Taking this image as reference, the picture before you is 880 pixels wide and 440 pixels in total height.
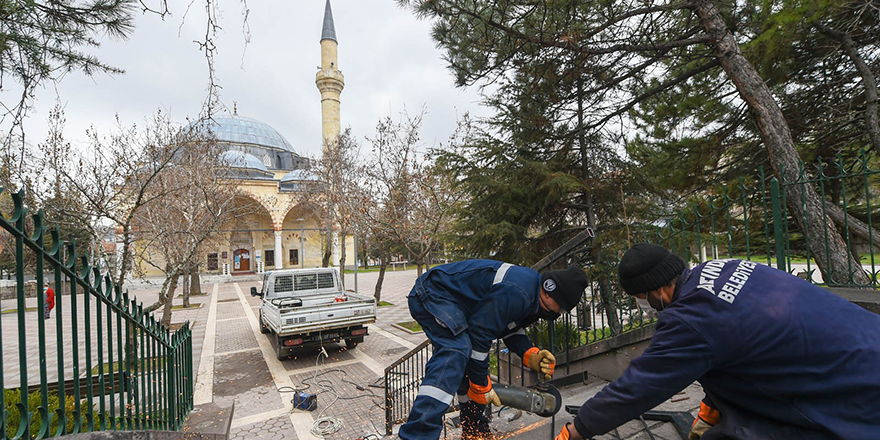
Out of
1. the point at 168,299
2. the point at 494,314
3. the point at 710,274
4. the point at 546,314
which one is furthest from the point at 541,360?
the point at 168,299

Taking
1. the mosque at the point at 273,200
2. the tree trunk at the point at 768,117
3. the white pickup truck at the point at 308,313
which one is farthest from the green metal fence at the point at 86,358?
the mosque at the point at 273,200

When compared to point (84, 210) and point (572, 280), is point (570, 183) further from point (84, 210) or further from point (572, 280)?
point (84, 210)

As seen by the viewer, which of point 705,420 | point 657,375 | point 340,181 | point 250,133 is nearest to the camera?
point 657,375

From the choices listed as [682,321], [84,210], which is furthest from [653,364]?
[84,210]

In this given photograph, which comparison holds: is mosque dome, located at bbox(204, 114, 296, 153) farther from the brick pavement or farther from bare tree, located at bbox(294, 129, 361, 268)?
the brick pavement

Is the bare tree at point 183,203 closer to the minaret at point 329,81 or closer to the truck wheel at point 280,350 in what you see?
the truck wheel at point 280,350

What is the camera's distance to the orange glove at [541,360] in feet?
10.1

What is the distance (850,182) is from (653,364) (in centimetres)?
810

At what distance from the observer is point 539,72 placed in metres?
6.04

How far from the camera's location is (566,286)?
277cm

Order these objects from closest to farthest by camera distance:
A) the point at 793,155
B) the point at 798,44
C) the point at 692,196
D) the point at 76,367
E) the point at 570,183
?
the point at 76,367 → the point at 793,155 → the point at 798,44 → the point at 570,183 → the point at 692,196

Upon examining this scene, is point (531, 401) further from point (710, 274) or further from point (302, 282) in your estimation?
point (302, 282)

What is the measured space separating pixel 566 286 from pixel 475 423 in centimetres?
146

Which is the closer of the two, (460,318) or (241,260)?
(460,318)
